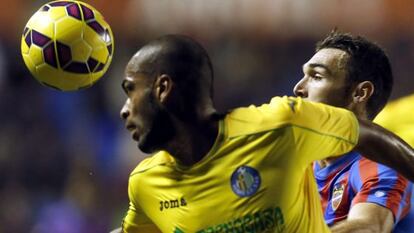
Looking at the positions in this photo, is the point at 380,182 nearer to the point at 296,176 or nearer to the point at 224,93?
the point at 296,176

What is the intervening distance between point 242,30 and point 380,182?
3949mm

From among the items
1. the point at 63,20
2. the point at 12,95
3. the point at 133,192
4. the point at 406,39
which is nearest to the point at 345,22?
the point at 406,39

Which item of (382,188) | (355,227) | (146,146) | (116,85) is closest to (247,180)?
(146,146)

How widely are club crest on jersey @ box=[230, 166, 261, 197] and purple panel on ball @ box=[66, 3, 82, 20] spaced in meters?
1.43

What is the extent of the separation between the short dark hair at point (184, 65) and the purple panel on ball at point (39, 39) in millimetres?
1210

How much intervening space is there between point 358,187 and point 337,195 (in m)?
0.11

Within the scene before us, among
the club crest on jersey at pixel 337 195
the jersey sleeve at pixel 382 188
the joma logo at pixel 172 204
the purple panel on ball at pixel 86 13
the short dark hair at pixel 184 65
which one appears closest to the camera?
the short dark hair at pixel 184 65

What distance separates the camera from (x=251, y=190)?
2834 mm

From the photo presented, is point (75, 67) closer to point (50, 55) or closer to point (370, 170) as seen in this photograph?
point (50, 55)

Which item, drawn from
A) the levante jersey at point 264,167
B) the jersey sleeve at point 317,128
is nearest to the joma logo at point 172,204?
the levante jersey at point 264,167

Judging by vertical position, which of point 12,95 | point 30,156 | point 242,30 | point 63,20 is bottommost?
point 30,156

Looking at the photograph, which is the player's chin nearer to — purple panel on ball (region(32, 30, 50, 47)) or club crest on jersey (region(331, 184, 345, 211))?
club crest on jersey (region(331, 184, 345, 211))

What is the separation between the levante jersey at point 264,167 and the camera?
2.82m

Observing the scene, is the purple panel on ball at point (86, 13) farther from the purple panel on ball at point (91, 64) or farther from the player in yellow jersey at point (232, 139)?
the player in yellow jersey at point (232, 139)
